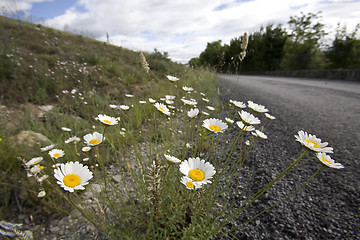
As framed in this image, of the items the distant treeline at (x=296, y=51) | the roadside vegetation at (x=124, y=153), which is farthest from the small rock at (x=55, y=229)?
the distant treeline at (x=296, y=51)

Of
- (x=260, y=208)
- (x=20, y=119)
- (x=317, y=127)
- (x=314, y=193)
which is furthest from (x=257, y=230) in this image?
(x=20, y=119)

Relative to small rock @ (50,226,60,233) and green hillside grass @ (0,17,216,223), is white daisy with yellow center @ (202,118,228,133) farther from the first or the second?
small rock @ (50,226,60,233)

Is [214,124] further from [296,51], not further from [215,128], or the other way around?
[296,51]

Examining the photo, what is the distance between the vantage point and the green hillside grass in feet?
5.54

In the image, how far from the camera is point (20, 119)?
111 inches

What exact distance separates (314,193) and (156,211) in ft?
4.44

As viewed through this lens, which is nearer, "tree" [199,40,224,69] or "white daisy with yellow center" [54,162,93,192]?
"white daisy with yellow center" [54,162,93,192]

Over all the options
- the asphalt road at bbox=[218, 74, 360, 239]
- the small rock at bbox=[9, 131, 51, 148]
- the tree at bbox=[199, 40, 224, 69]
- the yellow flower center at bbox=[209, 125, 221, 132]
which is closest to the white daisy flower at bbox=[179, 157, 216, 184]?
the yellow flower center at bbox=[209, 125, 221, 132]

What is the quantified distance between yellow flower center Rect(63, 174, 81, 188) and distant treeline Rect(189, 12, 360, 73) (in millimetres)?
11440

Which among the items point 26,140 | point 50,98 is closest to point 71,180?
point 26,140

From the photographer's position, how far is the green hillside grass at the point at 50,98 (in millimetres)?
1688

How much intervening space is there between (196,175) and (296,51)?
22805mm

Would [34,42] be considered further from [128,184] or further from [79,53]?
[128,184]

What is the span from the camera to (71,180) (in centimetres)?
89
